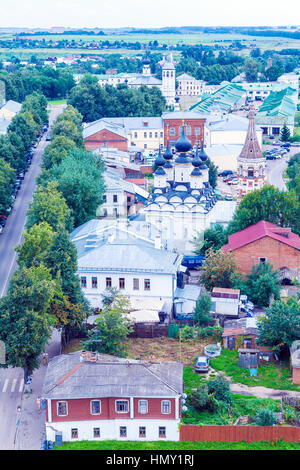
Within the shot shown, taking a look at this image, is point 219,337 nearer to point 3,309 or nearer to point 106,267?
point 106,267

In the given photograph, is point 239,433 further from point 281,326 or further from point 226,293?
point 226,293

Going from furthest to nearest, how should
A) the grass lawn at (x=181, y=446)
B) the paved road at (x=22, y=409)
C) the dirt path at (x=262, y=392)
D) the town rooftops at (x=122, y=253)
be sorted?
1. the town rooftops at (x=122, y=253)
2. the dirt path at (x=262, y=392)
3. the paved road at (x=22, y=409)
4. the grass lawn at (x=181, y=446)

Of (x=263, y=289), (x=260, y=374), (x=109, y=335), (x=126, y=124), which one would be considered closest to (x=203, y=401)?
(x=260, y=374)

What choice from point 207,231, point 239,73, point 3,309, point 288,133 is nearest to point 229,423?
point 3,309

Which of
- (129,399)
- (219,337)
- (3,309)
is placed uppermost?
(3,309)

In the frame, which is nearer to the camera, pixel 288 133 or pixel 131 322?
pixel 131 322

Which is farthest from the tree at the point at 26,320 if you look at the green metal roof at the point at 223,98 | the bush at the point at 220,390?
the green metal roof at the point at 223,98

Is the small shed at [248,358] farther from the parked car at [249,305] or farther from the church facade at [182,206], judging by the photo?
the church facade at [182,206]
